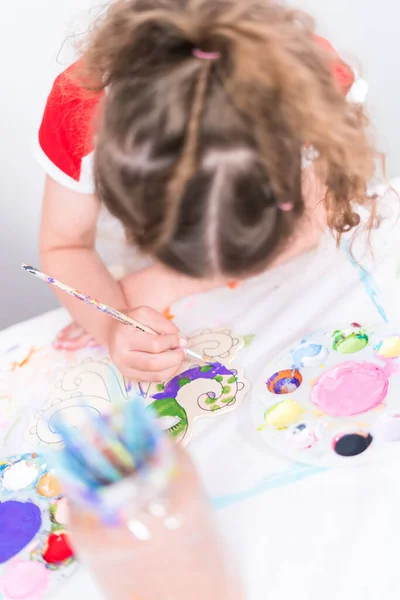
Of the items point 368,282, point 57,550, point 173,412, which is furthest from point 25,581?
point 368,282

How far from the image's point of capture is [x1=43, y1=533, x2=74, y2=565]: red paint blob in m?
0.45

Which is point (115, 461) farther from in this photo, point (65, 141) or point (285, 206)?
point (65, 141)

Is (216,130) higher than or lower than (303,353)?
higher

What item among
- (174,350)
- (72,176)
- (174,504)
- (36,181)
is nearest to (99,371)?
(174,350)

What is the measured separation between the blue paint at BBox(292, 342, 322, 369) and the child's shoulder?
0.26 meters

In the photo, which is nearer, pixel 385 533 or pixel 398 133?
pixel 385 533

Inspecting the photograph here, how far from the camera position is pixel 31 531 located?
47 cm

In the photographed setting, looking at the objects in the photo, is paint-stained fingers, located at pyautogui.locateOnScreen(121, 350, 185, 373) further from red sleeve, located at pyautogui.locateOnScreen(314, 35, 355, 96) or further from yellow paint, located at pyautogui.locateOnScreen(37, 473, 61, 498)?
red sleeve, located at pyautogui.locateOnScreen(314, 35, 355, 96)

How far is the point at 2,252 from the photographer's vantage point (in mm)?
983

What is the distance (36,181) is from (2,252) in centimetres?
13

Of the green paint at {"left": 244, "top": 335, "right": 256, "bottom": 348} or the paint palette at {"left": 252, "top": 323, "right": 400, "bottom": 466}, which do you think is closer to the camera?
the paint palette at {"left": 252, "top": 323, "right": 400, "bottom": 466}

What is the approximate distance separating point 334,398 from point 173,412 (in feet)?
0.44

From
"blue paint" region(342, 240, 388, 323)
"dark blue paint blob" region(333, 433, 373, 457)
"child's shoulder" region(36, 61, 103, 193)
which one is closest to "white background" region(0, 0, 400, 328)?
"child's shoulder" region(36, 61, 103, 193)

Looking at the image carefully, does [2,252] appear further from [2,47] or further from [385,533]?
[385,533]
